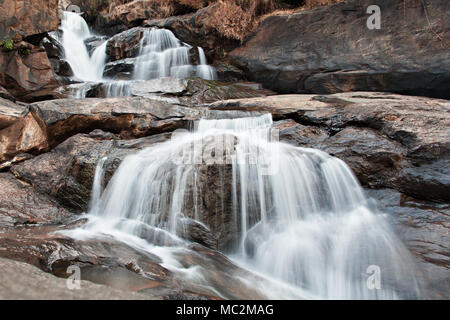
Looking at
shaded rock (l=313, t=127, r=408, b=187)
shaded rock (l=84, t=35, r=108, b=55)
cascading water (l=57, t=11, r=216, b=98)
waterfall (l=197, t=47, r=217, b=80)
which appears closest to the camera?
shaded rock (l=313, t=127, r=408, b=187)

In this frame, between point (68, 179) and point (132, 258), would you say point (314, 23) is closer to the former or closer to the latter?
point (68, 179)

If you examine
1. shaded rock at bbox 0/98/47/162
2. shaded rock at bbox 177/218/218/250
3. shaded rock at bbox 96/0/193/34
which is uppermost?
shaded rock at bbox 96/0/193/34

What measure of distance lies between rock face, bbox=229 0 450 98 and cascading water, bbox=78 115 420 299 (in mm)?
4497

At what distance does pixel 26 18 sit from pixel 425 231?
9.19 m

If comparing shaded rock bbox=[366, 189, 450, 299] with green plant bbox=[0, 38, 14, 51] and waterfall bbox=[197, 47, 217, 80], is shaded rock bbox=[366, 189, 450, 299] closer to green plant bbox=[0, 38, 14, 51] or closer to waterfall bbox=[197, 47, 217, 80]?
waterfall bbox=[197, 47, 217, 80]

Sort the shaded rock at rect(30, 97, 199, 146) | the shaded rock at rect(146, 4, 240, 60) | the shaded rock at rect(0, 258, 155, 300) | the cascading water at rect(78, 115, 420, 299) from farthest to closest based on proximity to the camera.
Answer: the shaded rock at rect(146, 4, 240, 60) < the shaded rock at rect(30, 97, 199, 146) < the cascading water at rect(78, 115, 420, 299) < the shaded rock at rect(0, 258, 155, 300)

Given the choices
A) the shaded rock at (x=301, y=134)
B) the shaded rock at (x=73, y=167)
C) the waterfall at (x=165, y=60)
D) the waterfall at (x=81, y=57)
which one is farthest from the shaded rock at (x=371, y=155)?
the waterfall at (x=81, y=57)

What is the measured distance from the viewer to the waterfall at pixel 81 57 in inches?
392

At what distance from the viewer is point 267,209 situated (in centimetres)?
395

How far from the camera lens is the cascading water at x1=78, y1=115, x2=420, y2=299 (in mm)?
3191

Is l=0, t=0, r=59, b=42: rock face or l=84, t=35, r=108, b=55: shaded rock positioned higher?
l=84, t=35, r=108, b=55: shaded rock

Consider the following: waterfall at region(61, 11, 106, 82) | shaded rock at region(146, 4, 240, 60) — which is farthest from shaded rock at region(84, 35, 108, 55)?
shaded rock at region(146, 4, 240, 60)

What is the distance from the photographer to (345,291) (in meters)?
2.95

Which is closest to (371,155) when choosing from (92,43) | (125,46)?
Answer: (125,46)
